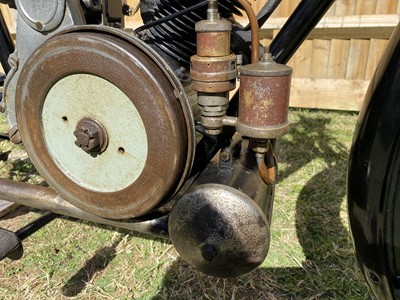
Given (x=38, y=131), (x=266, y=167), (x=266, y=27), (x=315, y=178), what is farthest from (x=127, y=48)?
(x=266, y=27)

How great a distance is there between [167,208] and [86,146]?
1.12 feet

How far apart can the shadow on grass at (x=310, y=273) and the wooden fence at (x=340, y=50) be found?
1.39 m

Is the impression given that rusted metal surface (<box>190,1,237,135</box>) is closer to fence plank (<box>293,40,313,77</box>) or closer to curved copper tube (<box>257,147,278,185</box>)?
curved copper tube (<box>257,147,278,185</box>)

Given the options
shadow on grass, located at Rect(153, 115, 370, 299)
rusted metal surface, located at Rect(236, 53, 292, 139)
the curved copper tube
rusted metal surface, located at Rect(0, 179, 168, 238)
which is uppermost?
rusted metal surface, located at Rect(236, 53, 292, 139)

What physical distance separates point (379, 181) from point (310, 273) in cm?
88

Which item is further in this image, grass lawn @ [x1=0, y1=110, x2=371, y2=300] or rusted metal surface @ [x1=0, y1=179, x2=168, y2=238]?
grass lawn @ [x1=0, y1=110, x2=371, y2=300]

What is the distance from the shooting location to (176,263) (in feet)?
5.40

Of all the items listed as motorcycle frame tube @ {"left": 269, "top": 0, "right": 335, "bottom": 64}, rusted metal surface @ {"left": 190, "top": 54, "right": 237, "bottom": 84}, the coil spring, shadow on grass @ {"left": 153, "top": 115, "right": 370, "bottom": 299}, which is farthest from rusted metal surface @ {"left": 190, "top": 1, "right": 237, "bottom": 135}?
shadow on grass @ {"left": 153, "top": 115, "right": 370, "bottom": 299}

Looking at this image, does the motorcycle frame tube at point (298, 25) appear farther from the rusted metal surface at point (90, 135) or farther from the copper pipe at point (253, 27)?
the rusted metal surface at point (90, 135)

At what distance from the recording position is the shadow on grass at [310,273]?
→ 1.49 m

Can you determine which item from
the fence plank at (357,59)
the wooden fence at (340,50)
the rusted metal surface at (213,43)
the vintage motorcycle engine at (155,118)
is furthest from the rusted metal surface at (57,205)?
the fence plank at (357,59)

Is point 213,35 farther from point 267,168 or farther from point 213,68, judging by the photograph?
point 267,168

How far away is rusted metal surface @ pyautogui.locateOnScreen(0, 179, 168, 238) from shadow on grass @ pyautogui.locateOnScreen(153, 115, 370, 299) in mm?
421

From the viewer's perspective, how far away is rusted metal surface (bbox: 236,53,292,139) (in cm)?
87
